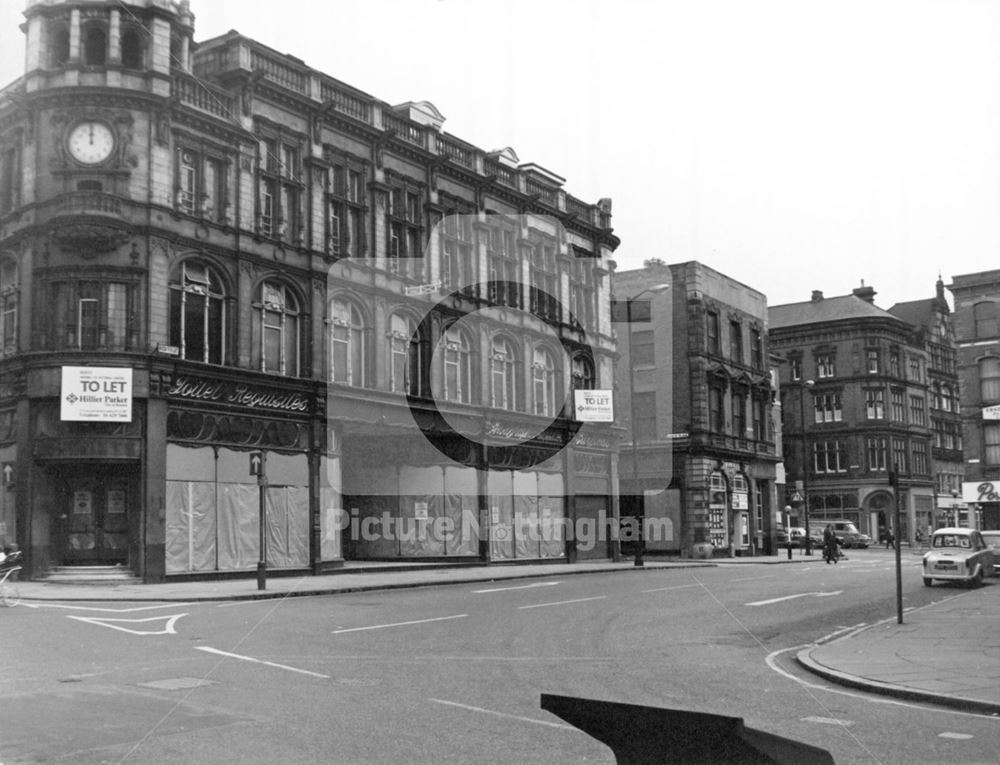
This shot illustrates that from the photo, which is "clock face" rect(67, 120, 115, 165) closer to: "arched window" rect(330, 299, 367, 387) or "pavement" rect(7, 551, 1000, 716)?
"arched window" rect(330, 299, 367, 387)

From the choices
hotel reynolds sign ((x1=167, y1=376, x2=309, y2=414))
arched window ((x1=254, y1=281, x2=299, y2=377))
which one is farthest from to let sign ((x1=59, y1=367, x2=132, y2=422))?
arched window ((x1=254, y1=281, x2=299, y2=377))

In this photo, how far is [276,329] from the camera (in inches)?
1372

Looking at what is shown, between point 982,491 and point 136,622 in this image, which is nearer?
point 136,622

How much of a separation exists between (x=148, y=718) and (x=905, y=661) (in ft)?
31.4

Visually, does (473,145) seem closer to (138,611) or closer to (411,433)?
(411,433)

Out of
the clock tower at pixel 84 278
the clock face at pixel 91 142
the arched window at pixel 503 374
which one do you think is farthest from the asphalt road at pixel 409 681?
the arched window at pixel 503 374

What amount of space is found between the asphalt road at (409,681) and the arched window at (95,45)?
16.1m

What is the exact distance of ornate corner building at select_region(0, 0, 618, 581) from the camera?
1166 inches

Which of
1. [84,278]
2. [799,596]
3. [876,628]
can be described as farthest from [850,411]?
[876,628]

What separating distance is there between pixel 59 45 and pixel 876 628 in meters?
26.1

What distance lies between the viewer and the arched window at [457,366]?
136ft

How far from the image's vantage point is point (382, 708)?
32.8 ft

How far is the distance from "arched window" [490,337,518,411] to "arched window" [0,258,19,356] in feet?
62.0

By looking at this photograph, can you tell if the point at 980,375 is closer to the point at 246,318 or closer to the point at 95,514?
the point at 246,318
